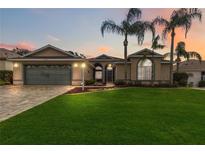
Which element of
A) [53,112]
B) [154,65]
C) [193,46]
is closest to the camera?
[53,112]

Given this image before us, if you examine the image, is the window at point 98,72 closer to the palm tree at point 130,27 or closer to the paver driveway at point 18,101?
the palm tree at point 130,27

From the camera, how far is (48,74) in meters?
25.2

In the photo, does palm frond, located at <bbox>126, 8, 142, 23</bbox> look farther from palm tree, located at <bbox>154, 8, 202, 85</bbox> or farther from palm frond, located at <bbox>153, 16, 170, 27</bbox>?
palm tree, located at <bbox>154, 8, 202, 85</bbox>

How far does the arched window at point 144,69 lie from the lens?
81.7ft

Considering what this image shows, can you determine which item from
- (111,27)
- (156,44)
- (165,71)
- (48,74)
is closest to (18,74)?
(48,74)

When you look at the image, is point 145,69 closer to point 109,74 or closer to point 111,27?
point 111,27

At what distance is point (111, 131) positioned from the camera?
5.72m

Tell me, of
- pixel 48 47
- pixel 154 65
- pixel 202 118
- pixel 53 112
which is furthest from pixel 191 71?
pixel 53 112

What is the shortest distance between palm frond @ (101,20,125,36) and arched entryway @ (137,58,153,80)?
482cm

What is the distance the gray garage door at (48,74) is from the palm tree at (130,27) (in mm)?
6792

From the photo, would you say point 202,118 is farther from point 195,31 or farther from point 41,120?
point 195,31

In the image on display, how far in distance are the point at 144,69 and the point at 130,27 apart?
5.65 m
